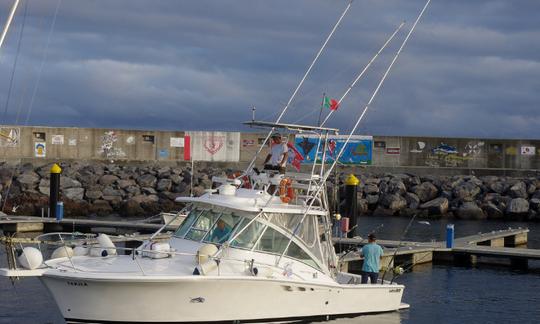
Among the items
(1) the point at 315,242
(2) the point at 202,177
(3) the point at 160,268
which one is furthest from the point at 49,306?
(2) the point at 202,177

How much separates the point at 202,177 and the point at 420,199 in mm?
11623

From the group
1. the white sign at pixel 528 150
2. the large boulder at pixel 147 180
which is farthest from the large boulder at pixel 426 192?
the large boulder at pixel 147 180

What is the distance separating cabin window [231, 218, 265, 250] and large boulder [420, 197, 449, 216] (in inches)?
1204

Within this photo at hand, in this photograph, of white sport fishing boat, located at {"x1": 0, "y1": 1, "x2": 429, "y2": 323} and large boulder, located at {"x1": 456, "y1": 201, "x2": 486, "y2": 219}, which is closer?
white sport fishing boat, located at {"x1": 0, "y1": 1, "x2": 429, "y2": 323}

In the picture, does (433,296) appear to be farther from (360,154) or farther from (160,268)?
(360,154)

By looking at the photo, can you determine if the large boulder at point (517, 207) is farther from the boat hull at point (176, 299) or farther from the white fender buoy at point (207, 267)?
the white fender buoy at point (207, 267)

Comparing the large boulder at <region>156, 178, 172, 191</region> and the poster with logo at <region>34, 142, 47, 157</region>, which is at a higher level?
the poster with logo at <region>34, 142, 47, 157</region>

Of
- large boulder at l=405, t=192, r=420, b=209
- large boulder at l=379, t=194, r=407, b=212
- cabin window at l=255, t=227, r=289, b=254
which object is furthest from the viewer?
large boulder at l=405, t=192, r=420, b=209

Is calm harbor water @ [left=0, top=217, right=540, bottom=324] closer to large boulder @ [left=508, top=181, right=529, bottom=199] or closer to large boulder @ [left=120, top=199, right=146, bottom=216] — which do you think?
large boulder @ [left=120, top=199, right=146, bottom=216]

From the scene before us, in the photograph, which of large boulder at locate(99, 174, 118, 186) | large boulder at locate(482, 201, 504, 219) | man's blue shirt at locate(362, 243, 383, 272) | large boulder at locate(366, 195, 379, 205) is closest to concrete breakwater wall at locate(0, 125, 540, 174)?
large boulder at locate(366, 195, 379, 205)

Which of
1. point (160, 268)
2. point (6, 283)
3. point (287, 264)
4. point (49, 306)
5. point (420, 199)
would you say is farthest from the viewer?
point (420, 199)

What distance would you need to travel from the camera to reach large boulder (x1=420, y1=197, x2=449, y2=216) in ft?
153

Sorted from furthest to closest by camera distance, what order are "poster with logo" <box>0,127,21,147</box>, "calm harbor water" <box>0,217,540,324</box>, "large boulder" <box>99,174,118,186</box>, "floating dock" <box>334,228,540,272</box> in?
1. "poster with logo" <box>0,127,21,147</box>
2. "large boulder" <box>99,174,118,186</box>
3. "floating dock" <box>334,228,540,272</box>
4. "calm harbor water" <box>0,217,540,324</box>

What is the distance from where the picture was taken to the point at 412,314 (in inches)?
803
